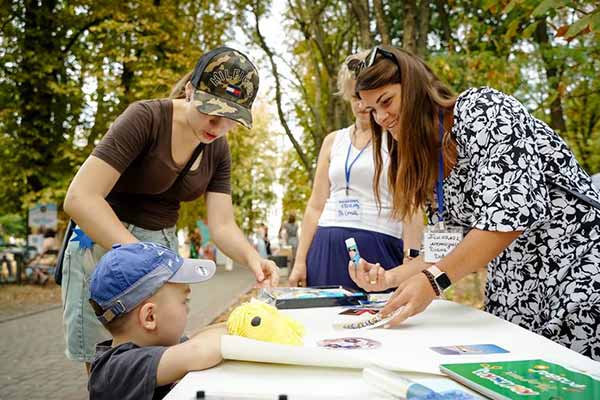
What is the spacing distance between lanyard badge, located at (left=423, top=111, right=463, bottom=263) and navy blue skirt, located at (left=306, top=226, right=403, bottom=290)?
28.6 inches

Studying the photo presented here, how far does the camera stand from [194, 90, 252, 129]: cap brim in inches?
84.0

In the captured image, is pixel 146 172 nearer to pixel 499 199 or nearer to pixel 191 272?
pixel 191 272

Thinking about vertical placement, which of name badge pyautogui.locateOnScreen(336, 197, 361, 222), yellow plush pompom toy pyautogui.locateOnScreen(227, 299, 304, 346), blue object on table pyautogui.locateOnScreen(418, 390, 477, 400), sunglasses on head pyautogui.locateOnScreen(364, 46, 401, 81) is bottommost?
blue object on table pyautogui.locateOnScreen(418, 390, 477, 400)

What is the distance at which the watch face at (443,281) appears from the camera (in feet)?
5.31

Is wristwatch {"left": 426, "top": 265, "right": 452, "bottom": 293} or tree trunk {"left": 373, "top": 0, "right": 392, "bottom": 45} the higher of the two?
tree trunk {"left": 373, "top": 0, "right": 392, "bottom": 45}

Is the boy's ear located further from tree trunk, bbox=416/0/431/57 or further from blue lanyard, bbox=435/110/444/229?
tree trunk, bbox=416/0/431/57

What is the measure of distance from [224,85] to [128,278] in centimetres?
95

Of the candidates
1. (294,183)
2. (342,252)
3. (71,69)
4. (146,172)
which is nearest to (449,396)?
(146,172)

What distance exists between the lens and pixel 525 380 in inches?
43.7

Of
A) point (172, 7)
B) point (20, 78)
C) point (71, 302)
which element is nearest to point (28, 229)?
point (20, 78)

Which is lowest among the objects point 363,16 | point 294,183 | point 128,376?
point 128,376

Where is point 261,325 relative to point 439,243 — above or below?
below

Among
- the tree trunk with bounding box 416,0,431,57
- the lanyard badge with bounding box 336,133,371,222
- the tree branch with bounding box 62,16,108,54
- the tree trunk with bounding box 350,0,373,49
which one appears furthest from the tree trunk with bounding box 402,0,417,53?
the tree branch with bounding box 62,16,108,54

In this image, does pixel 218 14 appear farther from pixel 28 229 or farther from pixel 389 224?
pixel 389 224
